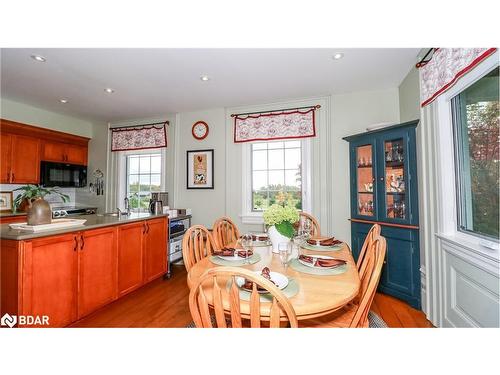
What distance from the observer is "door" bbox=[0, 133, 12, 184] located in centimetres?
307

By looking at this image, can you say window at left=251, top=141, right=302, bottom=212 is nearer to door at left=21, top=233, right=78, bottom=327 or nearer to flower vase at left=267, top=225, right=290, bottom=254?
flower vase at left=267, top=225, right=290, bottom=254

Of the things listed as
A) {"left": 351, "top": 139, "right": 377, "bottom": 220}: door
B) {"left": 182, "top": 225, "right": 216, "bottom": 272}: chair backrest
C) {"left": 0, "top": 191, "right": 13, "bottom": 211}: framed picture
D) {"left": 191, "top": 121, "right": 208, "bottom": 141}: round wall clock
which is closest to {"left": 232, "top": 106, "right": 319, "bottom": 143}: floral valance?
{"left": 191, "top": 121, "right": 208, "bottom": 141}: round wall clock

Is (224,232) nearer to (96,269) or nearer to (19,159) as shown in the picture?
(96,269)

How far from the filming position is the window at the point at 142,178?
397 cm

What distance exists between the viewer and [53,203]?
3930 mm

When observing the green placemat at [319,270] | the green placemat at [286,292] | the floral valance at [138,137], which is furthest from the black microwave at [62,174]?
the green placemat at [319,270]

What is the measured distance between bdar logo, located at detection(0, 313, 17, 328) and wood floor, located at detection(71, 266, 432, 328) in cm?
44

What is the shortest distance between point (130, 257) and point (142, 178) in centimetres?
195
